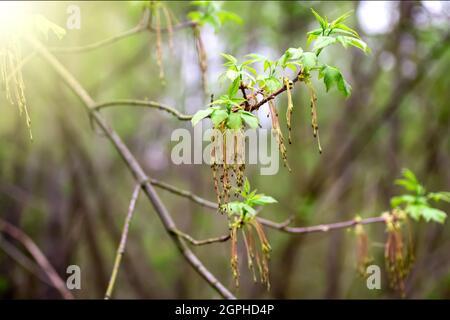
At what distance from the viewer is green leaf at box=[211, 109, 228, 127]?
1374 mm

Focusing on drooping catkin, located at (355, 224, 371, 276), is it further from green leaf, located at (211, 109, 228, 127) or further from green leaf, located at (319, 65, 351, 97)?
green leaf, located at (211, 109, 228, 127)

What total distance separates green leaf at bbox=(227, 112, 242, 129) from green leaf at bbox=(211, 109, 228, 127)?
0.02 metres

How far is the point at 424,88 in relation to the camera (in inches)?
209

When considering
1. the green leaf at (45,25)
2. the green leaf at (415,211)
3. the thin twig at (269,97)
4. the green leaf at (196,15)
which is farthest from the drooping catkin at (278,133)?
the green leaf at (196,15)

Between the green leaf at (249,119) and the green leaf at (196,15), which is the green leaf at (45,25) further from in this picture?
the green leaf at (196,15)

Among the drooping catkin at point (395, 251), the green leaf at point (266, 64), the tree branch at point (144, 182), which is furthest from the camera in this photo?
the drooping catkin at point (395, 251)

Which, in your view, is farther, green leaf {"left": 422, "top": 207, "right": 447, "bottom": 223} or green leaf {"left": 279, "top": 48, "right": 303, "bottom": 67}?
green leaf {"left": 422, "top": 207, "right": 447, "bottom": 223}

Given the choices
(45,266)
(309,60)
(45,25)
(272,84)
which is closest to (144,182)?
(45,25)

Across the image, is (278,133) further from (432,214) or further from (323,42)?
(432,214)

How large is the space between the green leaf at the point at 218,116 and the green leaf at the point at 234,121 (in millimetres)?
15

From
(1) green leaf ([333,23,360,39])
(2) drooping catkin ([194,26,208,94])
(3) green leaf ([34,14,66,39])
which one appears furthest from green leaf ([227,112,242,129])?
(2) drooping catkin ([194,26,208,94])

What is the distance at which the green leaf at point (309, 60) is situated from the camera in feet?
4.73
